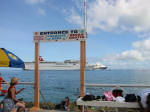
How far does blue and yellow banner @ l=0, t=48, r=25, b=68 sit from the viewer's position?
552cm

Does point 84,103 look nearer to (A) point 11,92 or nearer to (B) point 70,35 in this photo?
(A) point 11,92

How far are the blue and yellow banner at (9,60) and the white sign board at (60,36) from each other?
1.09 metres

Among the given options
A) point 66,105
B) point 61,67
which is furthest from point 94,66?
point 66,105

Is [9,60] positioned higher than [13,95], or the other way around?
[9,60]

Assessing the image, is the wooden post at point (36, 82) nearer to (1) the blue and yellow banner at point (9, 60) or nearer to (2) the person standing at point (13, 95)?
(1) the blue and yellow banner at point (9, 60)

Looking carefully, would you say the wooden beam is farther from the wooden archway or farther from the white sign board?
the white sign board

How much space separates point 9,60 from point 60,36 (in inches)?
75.7

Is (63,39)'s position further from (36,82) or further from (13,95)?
(13,95)

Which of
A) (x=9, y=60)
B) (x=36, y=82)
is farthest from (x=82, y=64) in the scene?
(x=9, y=60)

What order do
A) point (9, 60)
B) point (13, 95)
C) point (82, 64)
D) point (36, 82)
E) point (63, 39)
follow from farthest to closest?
point (36, 82) < point (63, 39) < point (82, 64) < point (9, 60) < point (13, 95)

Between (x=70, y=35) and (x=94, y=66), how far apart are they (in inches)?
5022

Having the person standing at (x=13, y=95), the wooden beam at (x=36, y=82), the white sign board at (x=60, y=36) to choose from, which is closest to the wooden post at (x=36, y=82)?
the wooden beam at (x=36, y=82)

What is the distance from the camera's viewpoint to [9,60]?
5.51 m

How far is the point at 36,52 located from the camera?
6320 millimetres
